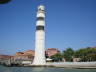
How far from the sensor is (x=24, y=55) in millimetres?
141875

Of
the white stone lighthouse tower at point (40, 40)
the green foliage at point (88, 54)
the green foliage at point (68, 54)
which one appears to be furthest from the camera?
the green foliage at point (68, 54)

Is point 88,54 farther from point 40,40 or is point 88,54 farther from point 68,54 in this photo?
point 68,54

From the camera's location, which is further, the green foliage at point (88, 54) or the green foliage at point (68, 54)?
the green foliage at point (68, 54)

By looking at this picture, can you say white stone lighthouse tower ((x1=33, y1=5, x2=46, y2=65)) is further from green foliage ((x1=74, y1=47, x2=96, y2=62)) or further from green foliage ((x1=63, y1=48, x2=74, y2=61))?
green foliage ((x1=63, y1=48, x2=74, y2=61))

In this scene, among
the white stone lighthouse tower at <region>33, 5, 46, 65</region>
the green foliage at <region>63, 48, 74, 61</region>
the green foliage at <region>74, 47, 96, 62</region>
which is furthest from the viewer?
the green foliage at <region>63, 48, 74, 61</region>

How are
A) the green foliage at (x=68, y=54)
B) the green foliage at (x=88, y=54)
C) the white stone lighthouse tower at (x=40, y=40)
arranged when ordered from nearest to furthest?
1. the green foliage at (x=88, y=54)
2. the white stone lighthouse tower at (x=40, y=40)
3. the green foliage at (x=68, y=54)

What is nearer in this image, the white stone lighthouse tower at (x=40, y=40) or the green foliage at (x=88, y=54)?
the green foliage at (x=88, y=54)

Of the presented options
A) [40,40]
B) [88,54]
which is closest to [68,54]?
[88,54]

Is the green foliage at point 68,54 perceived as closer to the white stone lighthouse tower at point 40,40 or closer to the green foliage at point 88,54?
the green foliage at point 88,54

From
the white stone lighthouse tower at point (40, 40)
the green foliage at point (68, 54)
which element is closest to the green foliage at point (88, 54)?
the green foliage at point (68, 54)

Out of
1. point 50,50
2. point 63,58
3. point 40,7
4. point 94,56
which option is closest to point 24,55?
point 50,50

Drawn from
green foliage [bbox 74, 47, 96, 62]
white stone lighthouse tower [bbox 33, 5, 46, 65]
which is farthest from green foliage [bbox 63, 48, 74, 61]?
white stone lighthouse tower [bbox 33, 5, 46, 65]

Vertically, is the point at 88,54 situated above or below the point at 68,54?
below

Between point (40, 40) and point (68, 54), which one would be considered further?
point (68, 54)
